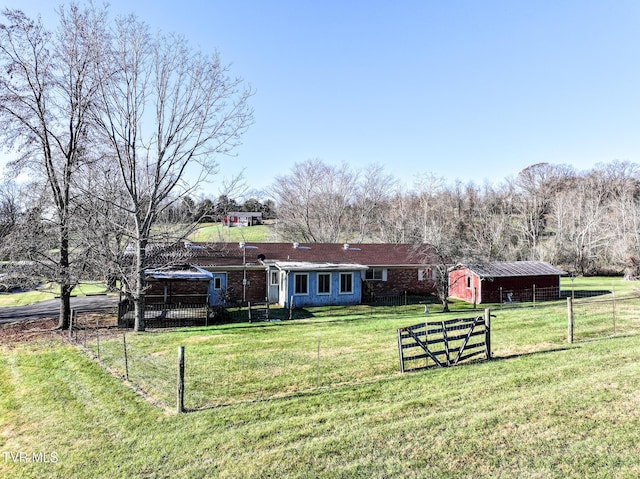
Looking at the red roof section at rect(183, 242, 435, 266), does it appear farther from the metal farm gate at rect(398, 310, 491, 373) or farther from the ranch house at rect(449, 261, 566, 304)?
the metal farm gate at rect(398, 310, 491, 373)

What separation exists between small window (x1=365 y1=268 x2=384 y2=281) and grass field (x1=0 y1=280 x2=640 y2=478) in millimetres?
16460

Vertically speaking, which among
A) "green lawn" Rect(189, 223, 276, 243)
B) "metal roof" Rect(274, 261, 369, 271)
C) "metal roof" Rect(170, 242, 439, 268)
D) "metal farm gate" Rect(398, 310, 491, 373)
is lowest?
"metal farm gate" Rect(398, 310, 491, 373)

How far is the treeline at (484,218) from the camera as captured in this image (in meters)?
50.4

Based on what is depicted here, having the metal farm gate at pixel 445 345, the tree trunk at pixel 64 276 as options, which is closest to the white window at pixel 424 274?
the metal farm gate at pixel 445 345

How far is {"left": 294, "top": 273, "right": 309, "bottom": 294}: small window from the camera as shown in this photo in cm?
2468

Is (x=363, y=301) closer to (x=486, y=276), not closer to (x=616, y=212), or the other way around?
(x=486, y=276)

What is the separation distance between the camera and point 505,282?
91.7 ft

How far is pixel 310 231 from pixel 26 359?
40.2 meters

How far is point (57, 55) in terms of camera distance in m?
17.2

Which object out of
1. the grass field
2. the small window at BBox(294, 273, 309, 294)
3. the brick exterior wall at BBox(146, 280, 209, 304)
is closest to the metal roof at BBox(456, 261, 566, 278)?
the small window at BBox(294, 273, 309, 294)

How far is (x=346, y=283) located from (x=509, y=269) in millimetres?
12078

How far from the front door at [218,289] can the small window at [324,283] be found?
5.91 m

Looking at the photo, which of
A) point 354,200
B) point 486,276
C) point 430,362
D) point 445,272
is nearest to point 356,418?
point 430,362

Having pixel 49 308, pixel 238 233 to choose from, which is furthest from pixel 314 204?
pixel 49 308
